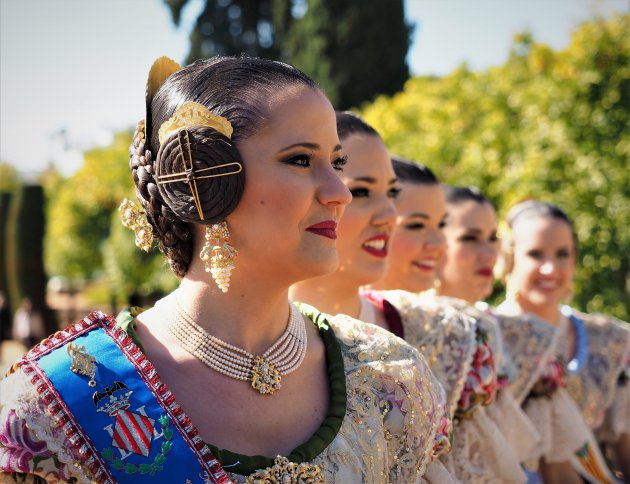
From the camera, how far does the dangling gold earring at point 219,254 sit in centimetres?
184

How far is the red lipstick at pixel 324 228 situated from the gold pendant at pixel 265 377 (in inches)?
14.5

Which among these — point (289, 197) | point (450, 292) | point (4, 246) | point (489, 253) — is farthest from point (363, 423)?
point (4, 246)

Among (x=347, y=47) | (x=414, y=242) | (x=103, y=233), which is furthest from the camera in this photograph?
(x=103, y=233)

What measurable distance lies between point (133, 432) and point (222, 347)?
1.06 ft

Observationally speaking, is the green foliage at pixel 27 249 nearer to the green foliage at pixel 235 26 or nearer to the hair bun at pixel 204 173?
the green foliage at pixel 235 26

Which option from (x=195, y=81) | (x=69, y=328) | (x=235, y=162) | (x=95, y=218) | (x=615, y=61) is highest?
(x=615, y=61)

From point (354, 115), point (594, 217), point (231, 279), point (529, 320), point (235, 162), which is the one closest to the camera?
point (235, 162)

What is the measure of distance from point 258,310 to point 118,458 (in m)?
0.52

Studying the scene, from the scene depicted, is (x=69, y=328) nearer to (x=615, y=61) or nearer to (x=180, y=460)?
(x=180, y=460)

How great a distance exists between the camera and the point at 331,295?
111 inches

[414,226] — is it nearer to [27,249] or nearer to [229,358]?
[229,358]

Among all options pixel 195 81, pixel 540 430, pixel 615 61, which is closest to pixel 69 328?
pixel 195 81

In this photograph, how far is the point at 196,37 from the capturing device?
21453mm

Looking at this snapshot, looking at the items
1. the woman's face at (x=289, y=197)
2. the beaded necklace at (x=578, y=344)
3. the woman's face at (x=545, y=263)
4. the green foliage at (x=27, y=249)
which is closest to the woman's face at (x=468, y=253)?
the woman's face at (x=545, y=263)
